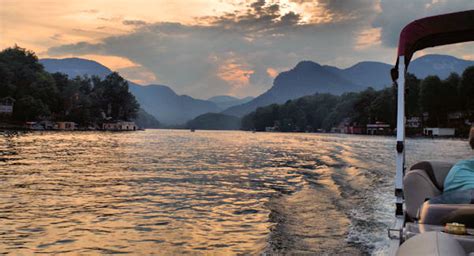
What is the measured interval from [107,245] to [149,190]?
A: 785 cm

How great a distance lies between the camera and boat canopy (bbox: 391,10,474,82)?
6242mm

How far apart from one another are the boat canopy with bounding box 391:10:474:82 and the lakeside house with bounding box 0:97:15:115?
155990 mm

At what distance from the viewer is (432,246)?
3363 millimetres

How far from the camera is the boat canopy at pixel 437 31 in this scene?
20.5ft

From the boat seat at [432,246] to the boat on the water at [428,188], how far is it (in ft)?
1.98

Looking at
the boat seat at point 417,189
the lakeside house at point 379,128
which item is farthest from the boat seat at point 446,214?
the lakeside house at point 379,128

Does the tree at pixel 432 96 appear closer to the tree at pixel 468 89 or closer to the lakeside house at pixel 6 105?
the tree at pixel 468 89

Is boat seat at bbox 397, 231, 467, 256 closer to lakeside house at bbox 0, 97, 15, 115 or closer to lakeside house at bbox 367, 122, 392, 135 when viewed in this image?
lakeside house at bbox 0, 97, 15, 115

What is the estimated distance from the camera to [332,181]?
21812mm

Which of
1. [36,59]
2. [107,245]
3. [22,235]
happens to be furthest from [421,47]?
[36,59]

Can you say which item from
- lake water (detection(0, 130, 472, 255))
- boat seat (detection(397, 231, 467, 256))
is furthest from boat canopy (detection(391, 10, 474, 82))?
lake water (detection(0, 130, 472, 255))

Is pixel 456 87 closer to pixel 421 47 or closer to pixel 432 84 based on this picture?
pixel 432 84

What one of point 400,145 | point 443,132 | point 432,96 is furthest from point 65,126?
point 400,145

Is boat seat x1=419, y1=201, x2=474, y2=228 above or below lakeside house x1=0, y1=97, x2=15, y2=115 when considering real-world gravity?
below
